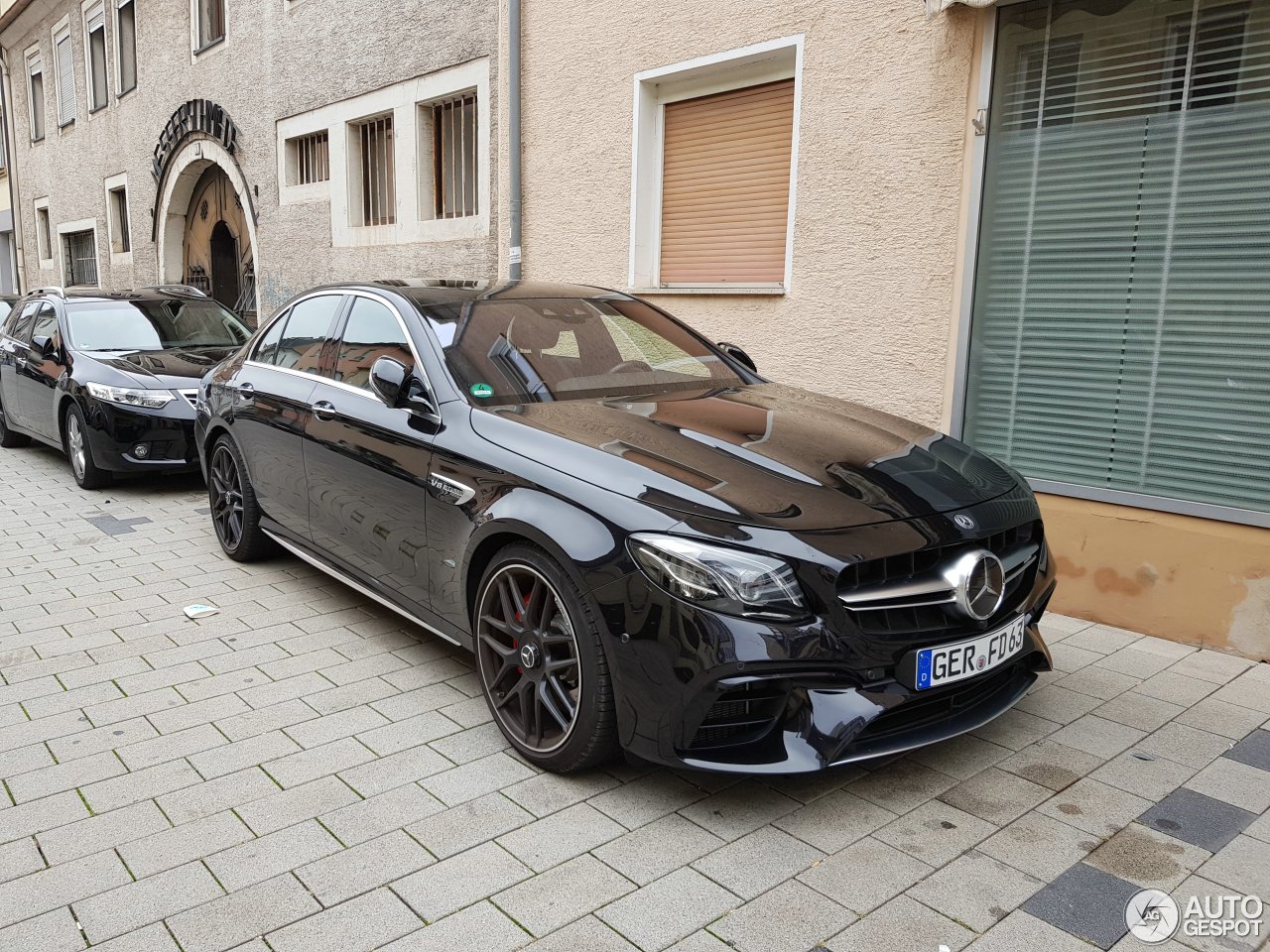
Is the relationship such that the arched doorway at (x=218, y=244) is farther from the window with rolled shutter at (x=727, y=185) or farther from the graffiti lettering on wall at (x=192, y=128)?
the window with rolled shutter at (x=727, y=185)

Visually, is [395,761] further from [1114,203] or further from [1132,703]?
[1114,203]

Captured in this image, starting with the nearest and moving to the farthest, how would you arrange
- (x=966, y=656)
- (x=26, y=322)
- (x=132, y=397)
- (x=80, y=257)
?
(x=966, y=656) < (x=132, y=397) < (x=26, y=322) < (x=80, y=257)

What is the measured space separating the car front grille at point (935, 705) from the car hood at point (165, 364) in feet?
20.5

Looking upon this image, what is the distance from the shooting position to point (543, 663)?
3213mm

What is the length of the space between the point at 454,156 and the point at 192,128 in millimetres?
6998

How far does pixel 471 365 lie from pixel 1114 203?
128 inches

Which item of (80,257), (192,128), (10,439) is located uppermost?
(192,128)

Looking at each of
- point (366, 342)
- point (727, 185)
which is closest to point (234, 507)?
point (366, 342)

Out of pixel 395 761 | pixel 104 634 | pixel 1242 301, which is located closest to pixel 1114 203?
pixel 1242 301

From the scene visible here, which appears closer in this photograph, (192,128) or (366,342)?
(366,342)

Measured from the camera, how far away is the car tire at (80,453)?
305 inches

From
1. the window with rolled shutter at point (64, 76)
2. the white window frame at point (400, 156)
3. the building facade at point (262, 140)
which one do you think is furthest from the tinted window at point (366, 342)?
the window with rolled shutter at point (64, 76)

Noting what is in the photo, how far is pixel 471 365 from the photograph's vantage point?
386 cm

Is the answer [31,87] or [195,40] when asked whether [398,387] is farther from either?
[31,87]
